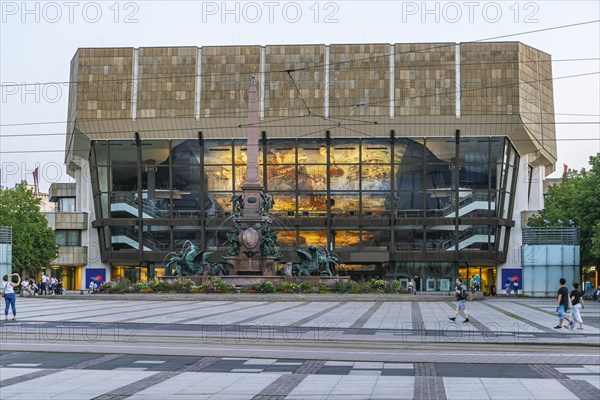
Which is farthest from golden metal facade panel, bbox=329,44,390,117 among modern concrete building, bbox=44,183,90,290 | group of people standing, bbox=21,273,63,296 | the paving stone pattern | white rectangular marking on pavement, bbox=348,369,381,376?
white rectangular marking on pavement, bbox=348,369,381,376

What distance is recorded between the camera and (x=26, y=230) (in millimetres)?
82562

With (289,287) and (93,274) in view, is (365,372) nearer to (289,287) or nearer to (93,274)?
(289,287)

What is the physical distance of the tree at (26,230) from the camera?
81188 millimetres

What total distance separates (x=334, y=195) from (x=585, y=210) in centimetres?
2939

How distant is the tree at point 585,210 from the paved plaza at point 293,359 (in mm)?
32531

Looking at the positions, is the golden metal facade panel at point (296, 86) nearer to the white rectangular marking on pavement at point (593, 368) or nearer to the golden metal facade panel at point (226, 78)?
the golden metal facade panel at point (226, 78)

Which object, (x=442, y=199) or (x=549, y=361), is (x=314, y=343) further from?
(x=442, y=199)

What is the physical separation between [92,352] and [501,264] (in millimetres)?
74824

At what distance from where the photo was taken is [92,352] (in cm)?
2033

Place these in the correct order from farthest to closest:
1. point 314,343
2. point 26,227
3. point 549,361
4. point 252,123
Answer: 1. point 26,227
2. point 252,123
3. point 314,343
4. point 549,361

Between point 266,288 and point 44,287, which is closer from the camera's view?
point 266,288

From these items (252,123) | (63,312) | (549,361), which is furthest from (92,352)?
(252,123)

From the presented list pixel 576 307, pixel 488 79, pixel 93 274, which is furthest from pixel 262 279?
pixel 93 274

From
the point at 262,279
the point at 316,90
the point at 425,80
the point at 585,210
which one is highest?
the point at 425,80
